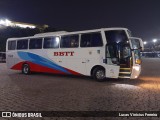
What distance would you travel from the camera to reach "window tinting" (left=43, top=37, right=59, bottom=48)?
16.1 m

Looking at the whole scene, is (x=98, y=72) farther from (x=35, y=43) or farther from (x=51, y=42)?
(x=35, y=43)

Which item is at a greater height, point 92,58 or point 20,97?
point 92,58

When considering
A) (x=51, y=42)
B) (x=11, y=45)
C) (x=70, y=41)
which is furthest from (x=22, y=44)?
(x=70, y=41)

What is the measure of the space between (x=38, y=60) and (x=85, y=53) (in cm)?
454

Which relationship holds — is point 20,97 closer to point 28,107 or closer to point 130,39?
point 28,107

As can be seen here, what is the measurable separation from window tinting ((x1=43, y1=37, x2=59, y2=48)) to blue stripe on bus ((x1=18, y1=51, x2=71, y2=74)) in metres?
1.01

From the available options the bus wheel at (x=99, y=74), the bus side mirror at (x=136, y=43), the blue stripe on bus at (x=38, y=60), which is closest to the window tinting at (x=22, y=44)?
the blue stripe on bus at (x=38, y=60)

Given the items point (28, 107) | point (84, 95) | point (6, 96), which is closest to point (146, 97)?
point (84, 95)

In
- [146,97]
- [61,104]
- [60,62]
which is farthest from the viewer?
[60,62]

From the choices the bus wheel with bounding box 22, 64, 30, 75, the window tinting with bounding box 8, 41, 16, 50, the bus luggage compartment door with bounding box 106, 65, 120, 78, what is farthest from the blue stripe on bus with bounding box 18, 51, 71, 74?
the bus luggage compartment door with bounding box 106, 65, 120, 78

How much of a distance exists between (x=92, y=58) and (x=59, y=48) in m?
2.99

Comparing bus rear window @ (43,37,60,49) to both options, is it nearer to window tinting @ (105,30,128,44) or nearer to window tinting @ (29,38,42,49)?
window tinting @ (29,38,42,49)

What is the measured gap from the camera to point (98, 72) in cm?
1366

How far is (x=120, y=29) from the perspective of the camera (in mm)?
12930
